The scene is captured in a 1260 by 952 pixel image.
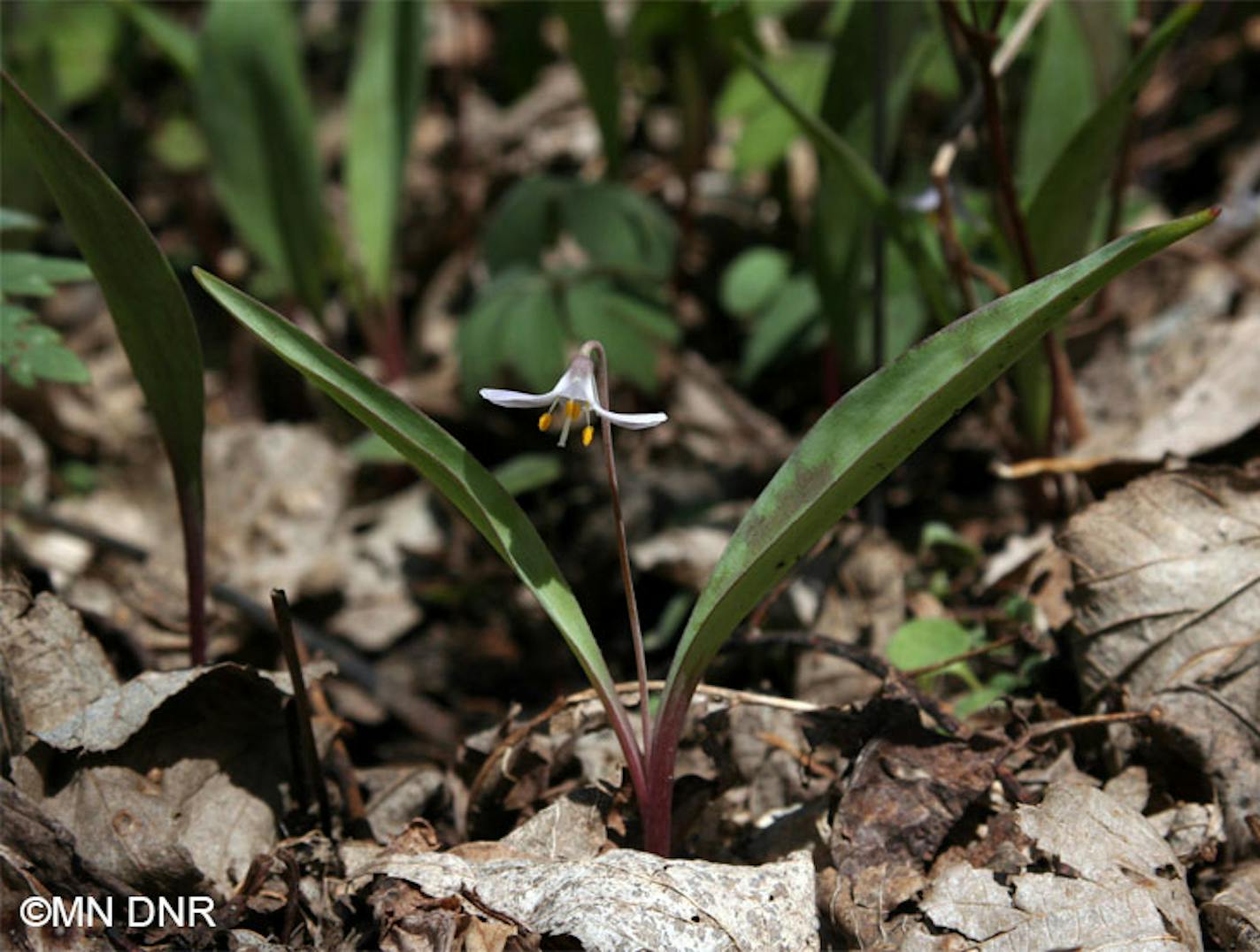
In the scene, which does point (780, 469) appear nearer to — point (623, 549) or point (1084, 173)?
point (623, 549)

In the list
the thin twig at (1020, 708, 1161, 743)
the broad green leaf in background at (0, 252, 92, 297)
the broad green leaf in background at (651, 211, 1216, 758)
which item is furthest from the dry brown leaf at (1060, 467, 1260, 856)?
the broad green leaf in background at (0, 252, 92, 297)

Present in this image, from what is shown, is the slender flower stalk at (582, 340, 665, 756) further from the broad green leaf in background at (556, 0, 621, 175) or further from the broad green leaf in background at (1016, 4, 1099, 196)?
the broad green leaf in background at (556, 0, 621, 175)

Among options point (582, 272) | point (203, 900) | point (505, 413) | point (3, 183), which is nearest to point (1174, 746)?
point (203, 900)

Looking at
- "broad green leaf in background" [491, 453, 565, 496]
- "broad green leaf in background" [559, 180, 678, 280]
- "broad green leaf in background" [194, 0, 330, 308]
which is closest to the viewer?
"broad green leaf in background" [491, 453, 565, 496]

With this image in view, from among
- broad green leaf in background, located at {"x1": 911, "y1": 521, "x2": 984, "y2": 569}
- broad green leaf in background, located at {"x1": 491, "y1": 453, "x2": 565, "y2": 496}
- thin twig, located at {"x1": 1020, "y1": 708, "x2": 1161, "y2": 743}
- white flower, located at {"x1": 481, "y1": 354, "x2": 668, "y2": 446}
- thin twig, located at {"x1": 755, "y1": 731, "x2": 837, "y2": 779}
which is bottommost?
thin twig, located at {"x1": 755, "y1": 731, "x2": 837, "y2": 779}

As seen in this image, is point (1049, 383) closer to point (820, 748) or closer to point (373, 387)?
point (820, 748)

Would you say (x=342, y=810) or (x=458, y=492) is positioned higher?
(x=458, y=492)
